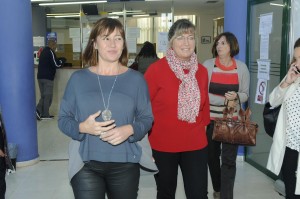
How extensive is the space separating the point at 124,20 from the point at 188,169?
8.09 metres

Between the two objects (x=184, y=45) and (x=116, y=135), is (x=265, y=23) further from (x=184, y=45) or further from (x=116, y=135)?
(x=116, y=135)

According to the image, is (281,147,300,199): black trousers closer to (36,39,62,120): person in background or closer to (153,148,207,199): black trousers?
(153,148,207,199): black trousers

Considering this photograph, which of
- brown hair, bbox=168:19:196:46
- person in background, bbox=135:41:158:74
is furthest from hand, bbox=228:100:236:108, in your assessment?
person in background, bbox=135:41:158:74

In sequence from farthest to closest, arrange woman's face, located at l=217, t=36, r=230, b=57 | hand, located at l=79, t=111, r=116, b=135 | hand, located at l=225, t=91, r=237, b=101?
woman's face, located at l=217, t=36, r=230, b=57, hand, located at l=225, t=91, r=237, b=101, hand, located at l=79, t=111, r=116, b=135

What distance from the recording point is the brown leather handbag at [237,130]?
301 cm

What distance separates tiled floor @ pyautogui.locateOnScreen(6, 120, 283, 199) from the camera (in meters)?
3.84

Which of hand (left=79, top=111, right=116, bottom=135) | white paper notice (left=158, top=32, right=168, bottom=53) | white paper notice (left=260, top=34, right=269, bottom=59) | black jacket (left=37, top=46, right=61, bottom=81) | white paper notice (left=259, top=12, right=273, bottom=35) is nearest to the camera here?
hand (left=79, top=111, right=116, bottom=135)

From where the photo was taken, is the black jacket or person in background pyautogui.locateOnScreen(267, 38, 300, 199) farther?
the black jacket

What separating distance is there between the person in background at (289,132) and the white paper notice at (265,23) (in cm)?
205

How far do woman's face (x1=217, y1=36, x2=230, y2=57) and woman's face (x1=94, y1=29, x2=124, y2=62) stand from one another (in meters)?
1.56

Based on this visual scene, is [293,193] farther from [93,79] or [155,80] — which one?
[93,79]

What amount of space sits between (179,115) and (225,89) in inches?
39.0

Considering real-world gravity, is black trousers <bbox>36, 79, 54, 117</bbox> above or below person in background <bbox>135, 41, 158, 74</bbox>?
below

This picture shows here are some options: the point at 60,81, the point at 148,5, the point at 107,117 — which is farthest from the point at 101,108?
the point at 148,5
